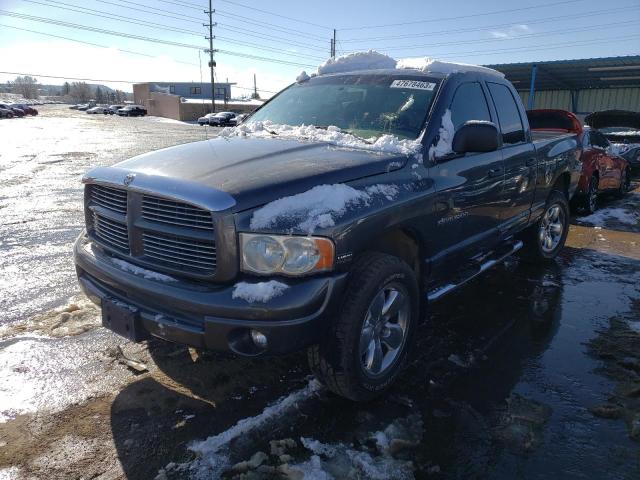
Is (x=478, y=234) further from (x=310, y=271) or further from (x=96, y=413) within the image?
(x=96, y=413)

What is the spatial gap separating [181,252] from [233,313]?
49 cm

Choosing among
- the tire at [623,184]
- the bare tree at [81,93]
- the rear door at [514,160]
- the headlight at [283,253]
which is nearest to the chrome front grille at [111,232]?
the headlight at [283,253]

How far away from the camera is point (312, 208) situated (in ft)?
8.34

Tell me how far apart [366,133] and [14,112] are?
204 feet

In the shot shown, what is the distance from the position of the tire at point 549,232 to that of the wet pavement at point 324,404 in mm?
1102

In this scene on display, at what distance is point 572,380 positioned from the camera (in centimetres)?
337

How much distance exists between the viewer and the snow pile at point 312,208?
8.04 feet

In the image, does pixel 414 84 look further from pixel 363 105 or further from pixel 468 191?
pixel 468 191

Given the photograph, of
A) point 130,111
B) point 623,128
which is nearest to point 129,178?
point 623,128

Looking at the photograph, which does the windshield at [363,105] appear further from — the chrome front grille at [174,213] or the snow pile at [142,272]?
the snow pile at [142,272]

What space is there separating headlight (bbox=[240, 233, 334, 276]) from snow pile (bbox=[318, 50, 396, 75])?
2.34 meters

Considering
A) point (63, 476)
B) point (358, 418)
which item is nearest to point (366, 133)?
point (358, 418)

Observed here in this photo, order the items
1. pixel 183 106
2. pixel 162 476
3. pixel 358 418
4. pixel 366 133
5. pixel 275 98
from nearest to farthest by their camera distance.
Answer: pixel 162 476 → pixel 358 418 → pixel 366 133 → pixel 275 98 → pixel 183 106

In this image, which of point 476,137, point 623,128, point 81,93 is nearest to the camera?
point 476,137
